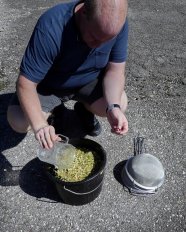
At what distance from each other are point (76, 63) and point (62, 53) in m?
0.14

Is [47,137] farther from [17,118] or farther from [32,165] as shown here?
[32,165]

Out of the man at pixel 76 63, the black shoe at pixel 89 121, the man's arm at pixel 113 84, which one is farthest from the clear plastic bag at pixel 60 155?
the black shoe at pixel 89 121

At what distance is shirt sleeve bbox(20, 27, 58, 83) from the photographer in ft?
7.52

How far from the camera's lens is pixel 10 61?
394cm

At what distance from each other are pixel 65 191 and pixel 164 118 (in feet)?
4.14

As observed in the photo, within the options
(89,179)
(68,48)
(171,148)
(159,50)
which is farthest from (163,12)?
(89,179)

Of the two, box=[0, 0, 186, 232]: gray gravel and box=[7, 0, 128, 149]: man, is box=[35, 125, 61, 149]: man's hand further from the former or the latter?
box=[0, 0, 186, 232]: gray gravel

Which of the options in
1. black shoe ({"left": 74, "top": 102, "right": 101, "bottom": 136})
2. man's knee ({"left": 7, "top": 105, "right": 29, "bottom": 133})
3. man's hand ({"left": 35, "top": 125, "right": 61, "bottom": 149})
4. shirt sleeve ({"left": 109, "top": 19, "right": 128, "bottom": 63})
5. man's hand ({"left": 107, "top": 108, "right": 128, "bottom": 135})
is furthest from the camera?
black shoe ({"left": 74, "top": 102, "right": 101, "bottom": 136})

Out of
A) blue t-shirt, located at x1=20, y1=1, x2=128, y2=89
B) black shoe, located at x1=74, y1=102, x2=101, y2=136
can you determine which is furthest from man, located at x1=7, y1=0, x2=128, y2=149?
black shoe, located at x1=74, y1=102, x2=101, y2=136

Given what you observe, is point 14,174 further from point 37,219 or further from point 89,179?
point 89,179

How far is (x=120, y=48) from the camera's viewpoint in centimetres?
259

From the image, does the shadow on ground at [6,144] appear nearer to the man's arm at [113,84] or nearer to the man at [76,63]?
the man at [76,63]

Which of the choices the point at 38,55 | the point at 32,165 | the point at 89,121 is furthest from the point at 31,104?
the point at 89,121

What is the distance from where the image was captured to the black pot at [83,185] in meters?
2.34
